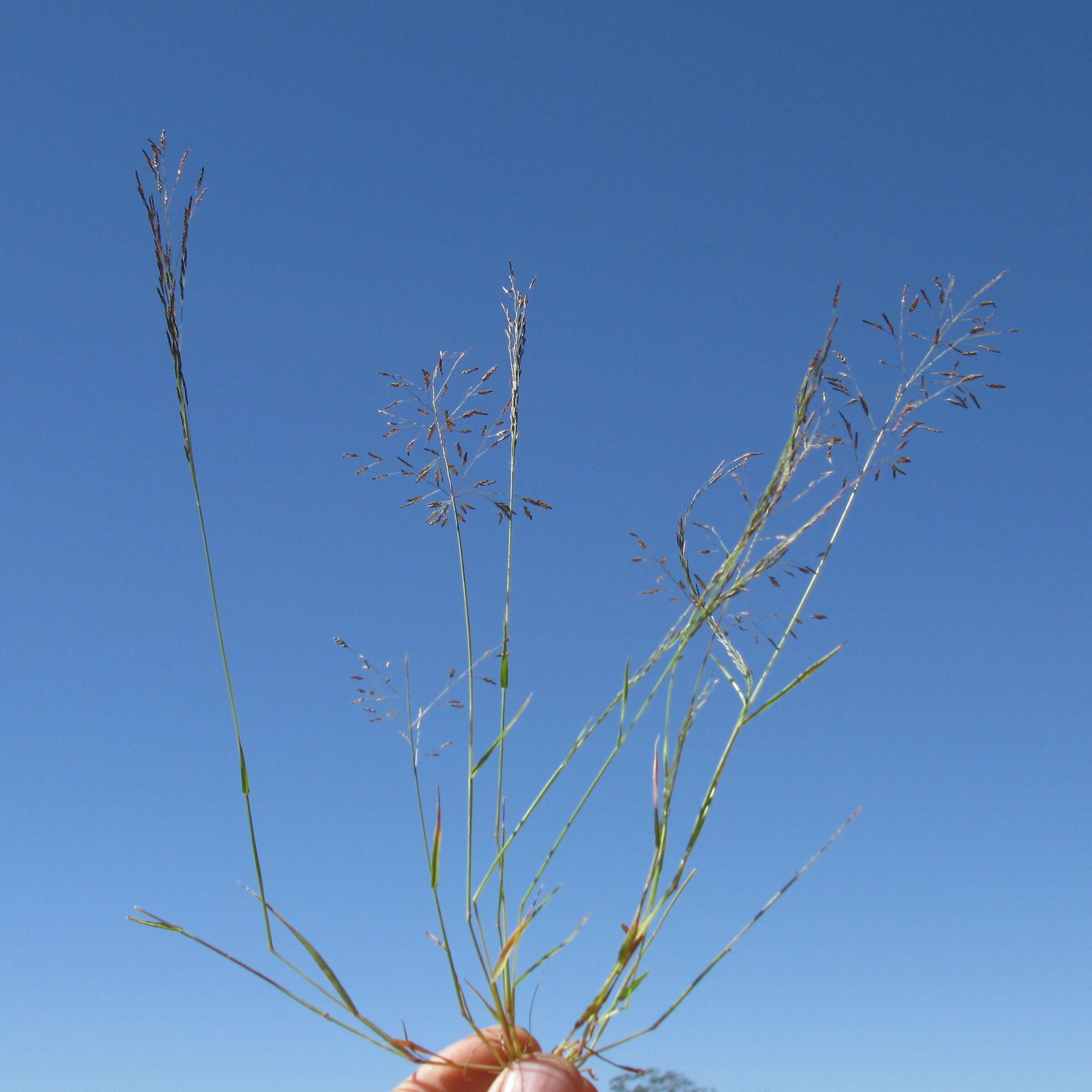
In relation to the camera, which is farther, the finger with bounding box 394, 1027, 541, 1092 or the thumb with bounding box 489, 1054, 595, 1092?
the finger with bounding box 394, 1027, 541, 1092

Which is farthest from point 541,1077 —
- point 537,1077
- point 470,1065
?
point 470,1065

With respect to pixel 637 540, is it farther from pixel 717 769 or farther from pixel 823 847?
pixel 823 847

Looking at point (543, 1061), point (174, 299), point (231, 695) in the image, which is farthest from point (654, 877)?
point (174, 299)

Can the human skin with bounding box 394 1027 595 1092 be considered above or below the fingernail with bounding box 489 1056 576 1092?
A: above

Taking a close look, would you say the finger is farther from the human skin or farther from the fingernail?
the fingernail

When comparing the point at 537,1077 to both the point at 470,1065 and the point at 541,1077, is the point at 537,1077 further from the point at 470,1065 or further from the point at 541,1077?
the point at 470,1065

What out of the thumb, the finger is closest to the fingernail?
the thumb
